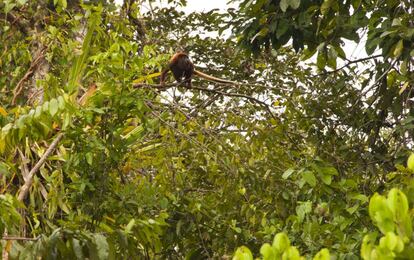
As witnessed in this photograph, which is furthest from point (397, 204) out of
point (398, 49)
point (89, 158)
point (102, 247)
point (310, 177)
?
point (89, 158)

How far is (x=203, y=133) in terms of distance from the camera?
345 centimetres

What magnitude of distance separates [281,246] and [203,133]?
218 cm

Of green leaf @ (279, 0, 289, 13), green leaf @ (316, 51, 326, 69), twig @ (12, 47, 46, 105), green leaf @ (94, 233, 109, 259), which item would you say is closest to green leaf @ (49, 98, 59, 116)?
green leaf @ (94, 233, 109, 259)

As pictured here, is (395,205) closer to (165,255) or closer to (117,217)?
(117,217)

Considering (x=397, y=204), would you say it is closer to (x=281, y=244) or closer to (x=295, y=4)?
(x=281, y=244)

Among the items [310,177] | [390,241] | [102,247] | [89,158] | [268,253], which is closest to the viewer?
[390,241]

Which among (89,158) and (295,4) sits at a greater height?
(295,4)

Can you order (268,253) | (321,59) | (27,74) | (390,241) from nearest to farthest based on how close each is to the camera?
(390,241) < (268,253) < (321,59) < (27,74)

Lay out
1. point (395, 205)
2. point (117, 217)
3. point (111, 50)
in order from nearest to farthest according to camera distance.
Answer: point (395, 205)
point (111, 50)
point (117, 217)

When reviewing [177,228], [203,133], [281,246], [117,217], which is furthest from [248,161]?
[281,246]

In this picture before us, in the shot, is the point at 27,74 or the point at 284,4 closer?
the point at 284,4

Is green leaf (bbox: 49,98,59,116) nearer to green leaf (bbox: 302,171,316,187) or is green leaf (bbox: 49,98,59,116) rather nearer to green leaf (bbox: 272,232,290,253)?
green leaf (bbox: 302,171,316,187)

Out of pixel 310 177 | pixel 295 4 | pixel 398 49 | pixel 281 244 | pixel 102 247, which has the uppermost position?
pixel 295 4

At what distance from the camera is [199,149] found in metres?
3.40
